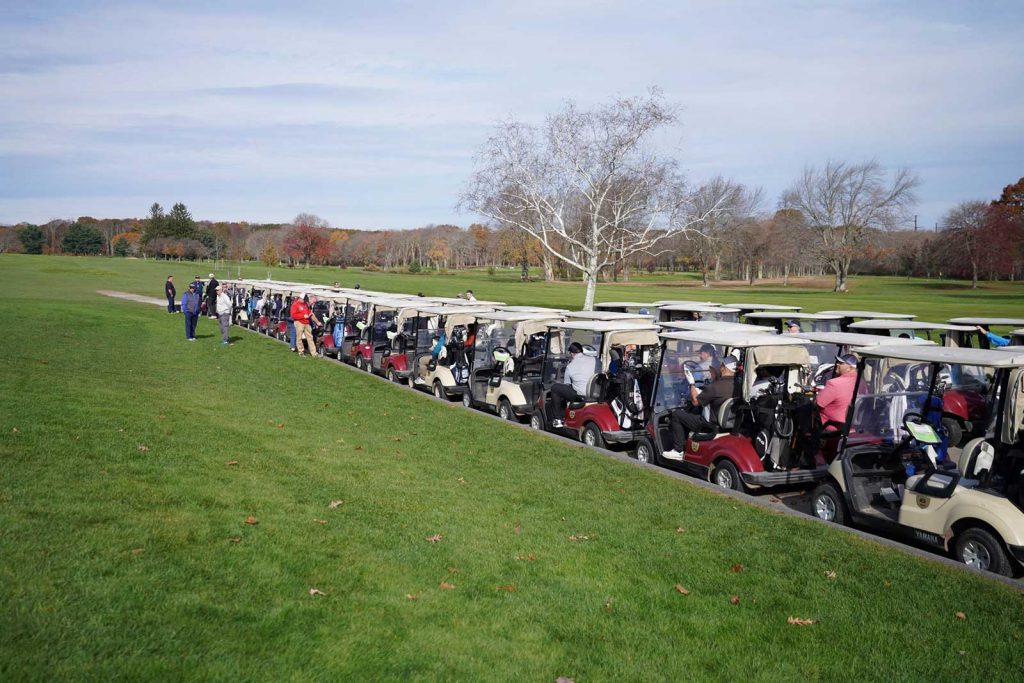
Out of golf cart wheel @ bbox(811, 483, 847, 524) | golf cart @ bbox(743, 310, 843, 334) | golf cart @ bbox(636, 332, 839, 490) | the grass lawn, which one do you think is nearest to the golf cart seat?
golf cart wheel @ bbox(811, 483, 847, 524)

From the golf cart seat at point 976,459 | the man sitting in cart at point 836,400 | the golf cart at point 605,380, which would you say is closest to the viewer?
the golf cart seat at point 976,459

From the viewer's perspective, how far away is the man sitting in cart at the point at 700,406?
9.30m

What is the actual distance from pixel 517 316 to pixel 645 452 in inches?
181

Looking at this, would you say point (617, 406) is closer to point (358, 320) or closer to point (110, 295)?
point (358, 320)

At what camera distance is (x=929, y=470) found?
6938 millimetres

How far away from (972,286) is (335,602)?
76112 millimetres

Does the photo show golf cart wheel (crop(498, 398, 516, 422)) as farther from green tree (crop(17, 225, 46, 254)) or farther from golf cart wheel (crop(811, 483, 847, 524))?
green tree (crop(17, 225, 46, 254))

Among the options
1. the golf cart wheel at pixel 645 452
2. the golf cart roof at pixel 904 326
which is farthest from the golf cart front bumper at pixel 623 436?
the golf cart roof at pixel 904 326

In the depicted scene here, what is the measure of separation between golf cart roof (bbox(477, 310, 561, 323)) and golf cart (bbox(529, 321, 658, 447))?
73 centimetres

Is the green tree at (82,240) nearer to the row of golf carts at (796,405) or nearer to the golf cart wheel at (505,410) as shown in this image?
the row of golf carts at (796,405)

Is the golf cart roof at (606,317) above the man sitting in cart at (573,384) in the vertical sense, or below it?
above

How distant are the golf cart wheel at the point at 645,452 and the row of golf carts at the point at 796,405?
0.08ft

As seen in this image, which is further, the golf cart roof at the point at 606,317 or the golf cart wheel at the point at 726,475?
the golf cart roof at the point at 606,317

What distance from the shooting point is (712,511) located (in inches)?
298
